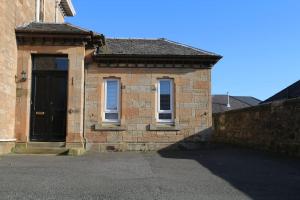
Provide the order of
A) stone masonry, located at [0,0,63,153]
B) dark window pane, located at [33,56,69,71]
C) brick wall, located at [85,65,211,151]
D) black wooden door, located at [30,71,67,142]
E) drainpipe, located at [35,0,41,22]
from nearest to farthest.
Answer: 1. stone masonry, located at [0,0,63,153]
2. black wooden door, located at [30,71,67,142]
3. dark window pane, located at [33,56,69,71]
4. brick wall, located at [85,65,211,151]
5. drainpipe, located at [35,0,41,22]

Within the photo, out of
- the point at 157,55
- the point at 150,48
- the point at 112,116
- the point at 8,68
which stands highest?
the point at 150,48

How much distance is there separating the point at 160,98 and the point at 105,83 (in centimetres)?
245

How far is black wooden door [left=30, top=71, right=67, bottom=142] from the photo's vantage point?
15211mm

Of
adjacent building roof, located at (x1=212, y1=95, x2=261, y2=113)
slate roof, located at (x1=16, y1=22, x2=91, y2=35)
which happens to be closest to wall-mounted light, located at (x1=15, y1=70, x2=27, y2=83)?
slate roof, located at (x1=16, y1=22, x2=91, y2=35)

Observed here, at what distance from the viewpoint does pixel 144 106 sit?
16.5m

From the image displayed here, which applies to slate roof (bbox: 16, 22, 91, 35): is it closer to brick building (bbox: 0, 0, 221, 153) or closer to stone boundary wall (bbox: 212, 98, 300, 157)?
brick building (bbox: 0, 0, 221, 153)

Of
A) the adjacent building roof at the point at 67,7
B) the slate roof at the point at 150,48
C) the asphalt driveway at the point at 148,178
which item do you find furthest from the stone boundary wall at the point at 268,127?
the adjacent building roof at the point at 67,7

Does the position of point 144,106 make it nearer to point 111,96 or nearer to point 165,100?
point 165,100

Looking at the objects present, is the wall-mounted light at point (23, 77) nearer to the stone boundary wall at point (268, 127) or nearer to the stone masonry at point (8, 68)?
the stone masonry at point (8, 68)

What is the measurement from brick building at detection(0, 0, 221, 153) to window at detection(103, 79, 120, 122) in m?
0.04

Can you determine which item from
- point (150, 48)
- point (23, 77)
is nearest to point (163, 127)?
point (150, 48)

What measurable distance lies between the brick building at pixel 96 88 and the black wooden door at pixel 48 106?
4 cm

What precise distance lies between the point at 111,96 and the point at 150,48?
293cm

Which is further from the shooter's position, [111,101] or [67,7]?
[67,7]
